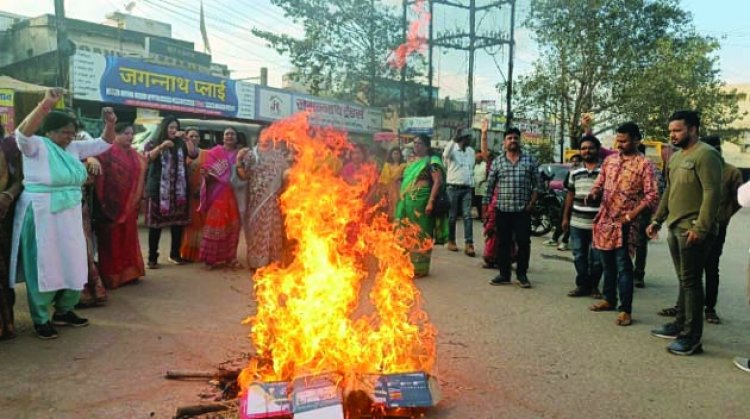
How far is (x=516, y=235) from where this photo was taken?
6.56 m

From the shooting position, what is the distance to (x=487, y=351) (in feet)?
14.1

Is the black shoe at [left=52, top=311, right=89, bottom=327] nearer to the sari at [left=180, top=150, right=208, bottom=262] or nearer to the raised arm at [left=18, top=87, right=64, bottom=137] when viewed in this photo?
the raised arm at [left=18, top=87, right=64, bottom=137]

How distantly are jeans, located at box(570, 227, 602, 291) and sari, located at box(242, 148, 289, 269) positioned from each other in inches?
140

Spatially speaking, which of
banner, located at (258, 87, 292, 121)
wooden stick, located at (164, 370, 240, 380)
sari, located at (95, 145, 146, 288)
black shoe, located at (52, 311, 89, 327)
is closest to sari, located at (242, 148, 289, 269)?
sari, located at (95, 145, 146, 288)

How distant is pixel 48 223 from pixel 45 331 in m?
0.85

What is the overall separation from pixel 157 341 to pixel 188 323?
486 mm

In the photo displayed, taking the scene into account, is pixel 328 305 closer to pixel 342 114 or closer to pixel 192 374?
pixel 192 374

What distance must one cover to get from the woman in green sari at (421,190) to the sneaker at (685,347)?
3.18 metres

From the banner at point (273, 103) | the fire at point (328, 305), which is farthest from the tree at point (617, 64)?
the fire at point (328, 305)

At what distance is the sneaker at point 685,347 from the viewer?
429cm

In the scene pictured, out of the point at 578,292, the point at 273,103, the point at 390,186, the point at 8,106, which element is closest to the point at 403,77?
the point at 273,103

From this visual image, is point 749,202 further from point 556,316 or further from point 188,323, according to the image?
point 188,323

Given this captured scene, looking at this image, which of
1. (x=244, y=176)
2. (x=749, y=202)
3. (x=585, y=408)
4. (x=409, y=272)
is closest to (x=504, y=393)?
(x=585, y=408)

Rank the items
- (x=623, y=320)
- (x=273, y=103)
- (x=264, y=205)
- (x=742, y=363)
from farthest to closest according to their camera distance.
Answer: (x=273, y=103)
(x=264, y=205)
(x=623, y=320)
(x=742, y=363)
